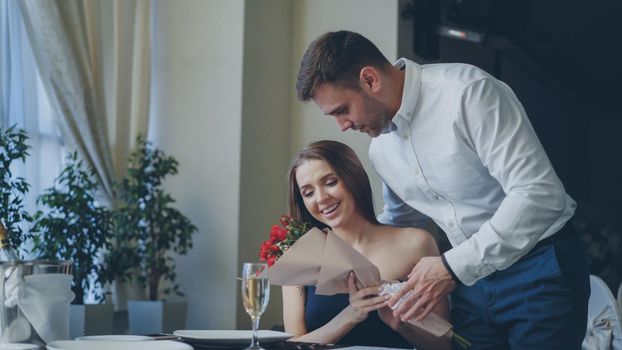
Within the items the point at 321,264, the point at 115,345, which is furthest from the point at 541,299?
the point at 115,345

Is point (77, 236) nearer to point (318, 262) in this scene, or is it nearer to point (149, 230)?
point (149, 230)

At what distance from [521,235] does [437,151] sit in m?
0.31

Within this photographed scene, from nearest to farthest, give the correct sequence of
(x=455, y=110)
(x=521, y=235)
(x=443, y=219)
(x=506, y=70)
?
(x=521, y=235)
(x=455, y=110)
(x=443, y=219)
(x=506, y=70)

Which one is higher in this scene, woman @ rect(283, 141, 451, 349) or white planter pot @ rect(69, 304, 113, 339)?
woman @ rect(283, 141, 451, 349)

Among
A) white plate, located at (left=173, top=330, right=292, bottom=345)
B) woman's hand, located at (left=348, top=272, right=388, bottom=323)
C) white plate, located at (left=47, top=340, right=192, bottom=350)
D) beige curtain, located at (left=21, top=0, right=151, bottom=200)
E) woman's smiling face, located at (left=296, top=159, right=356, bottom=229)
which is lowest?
white plate, located at (left=173, top=330, right=292, bottom=345)

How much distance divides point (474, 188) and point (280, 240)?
0.56 m

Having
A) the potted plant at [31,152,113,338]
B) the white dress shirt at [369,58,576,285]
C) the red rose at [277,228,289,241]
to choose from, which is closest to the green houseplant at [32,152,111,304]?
the potted plant at [31,152,113,338]

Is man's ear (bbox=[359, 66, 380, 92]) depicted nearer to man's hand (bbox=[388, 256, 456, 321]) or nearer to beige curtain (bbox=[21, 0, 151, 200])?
man's hand (bbox=[388, 256, 456, 321])

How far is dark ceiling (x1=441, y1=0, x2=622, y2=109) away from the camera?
496 centimetres

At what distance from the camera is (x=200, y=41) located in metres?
4.48

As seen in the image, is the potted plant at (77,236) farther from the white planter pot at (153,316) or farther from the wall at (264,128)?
the wall at (264,128)

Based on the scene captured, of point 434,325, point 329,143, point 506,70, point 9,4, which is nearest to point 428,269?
point 434,325

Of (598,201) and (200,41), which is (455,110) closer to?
(200,41)

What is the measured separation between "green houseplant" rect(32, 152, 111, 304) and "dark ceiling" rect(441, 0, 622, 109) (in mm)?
2720
